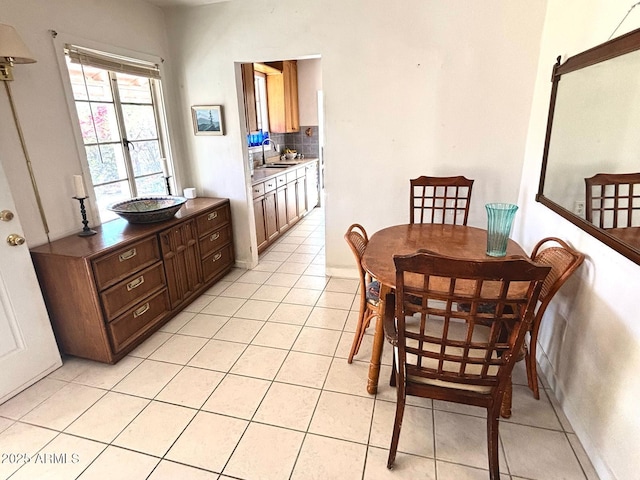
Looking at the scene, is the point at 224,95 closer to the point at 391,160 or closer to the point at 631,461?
the point at 391,160

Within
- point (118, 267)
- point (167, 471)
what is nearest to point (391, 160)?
point (118, 267)

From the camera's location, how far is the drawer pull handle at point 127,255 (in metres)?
2.29

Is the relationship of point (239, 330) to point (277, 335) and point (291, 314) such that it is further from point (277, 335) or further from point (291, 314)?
point (291, 314)

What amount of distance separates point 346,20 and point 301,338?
8.43 ft

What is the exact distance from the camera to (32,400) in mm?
1993

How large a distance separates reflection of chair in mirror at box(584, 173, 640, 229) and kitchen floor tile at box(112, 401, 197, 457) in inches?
88.7

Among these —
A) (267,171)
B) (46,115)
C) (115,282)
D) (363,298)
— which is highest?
(46,115)

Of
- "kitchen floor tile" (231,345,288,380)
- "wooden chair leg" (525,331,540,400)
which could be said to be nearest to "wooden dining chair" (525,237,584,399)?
"wooden chair leg" (525,331,540,400)

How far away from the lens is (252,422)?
1.81m

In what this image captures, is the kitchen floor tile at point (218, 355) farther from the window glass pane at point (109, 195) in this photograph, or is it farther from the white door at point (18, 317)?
the window glass pane at point (109, 195)

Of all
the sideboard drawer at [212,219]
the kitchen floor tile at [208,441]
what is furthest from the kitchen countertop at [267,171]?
the kitchen floor tile at [208,441]

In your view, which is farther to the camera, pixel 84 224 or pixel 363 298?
pixel 84 224

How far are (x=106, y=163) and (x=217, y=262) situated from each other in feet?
4.22

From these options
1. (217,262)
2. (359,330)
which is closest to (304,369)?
(359,330)
